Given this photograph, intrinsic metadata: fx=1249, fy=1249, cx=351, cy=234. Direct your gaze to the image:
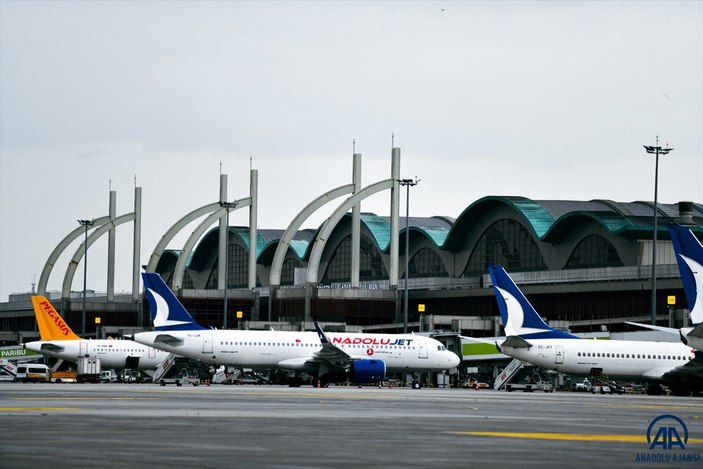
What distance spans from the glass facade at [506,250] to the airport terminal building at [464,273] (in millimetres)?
158

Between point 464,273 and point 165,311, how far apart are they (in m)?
71.1

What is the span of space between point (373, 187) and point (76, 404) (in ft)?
279

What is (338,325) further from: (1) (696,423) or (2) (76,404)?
(1) (696,423)

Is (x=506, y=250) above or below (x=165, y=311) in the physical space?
above

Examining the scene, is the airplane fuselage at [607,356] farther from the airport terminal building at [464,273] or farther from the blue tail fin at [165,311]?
the airport terminal building at [464,273]

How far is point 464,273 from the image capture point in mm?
145625

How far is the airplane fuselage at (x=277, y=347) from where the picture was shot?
78.0 meters

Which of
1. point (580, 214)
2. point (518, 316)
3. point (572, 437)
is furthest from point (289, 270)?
point (572, 437)

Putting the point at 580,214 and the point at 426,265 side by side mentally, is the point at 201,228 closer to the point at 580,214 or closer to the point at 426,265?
the point at 426,265

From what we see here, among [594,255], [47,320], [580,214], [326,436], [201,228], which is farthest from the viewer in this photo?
[201,228]

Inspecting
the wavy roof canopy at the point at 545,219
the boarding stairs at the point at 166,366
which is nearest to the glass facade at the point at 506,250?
the wavy roof canopy at the point at 545,219

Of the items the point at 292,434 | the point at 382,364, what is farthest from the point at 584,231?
the point at 292,434

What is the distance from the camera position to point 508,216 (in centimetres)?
13788

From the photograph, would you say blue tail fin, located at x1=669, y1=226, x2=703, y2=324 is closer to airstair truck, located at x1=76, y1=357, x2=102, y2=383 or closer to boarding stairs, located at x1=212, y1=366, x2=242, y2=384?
boarding stairs, located at x1=212, y1=366, x2=242, y2=384
